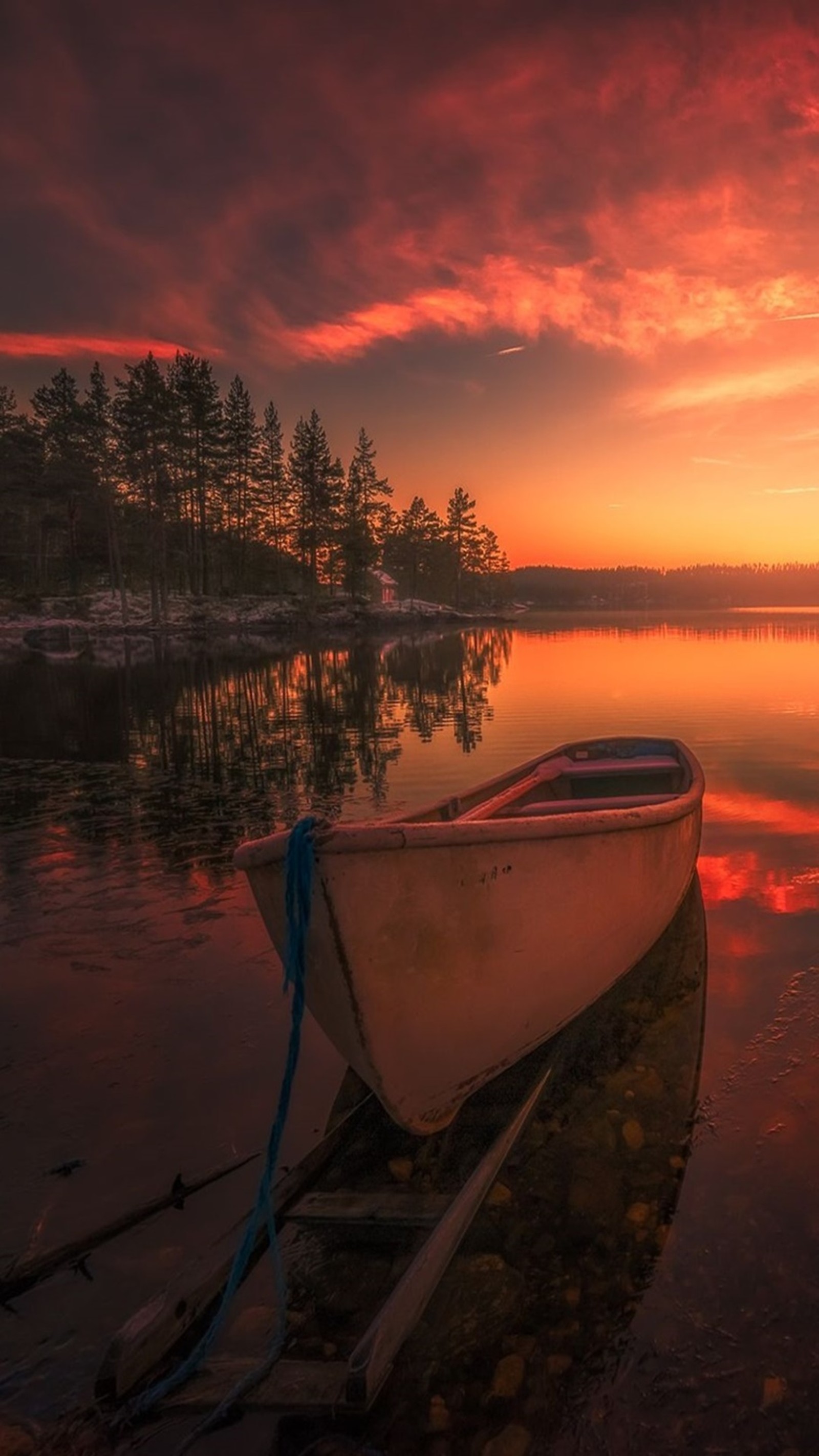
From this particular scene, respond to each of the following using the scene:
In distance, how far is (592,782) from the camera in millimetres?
10281

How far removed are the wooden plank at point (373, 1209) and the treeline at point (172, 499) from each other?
2413 inches

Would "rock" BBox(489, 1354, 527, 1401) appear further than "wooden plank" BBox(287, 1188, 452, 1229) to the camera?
No

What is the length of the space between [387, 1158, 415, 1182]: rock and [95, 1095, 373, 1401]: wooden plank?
67cm

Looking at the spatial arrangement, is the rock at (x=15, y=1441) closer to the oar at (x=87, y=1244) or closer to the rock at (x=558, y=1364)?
the oar at (x=87, y=1244)

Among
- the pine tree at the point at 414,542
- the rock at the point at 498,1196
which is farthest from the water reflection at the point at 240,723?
the pine tree at the point at 414,542

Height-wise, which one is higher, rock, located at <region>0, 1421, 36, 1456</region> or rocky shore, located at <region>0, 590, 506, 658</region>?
rocky shore, located at <region>0, 590, 506, 658</region>

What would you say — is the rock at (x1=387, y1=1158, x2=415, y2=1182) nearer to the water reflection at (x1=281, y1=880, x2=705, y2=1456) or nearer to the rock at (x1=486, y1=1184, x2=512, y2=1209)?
the water reflection at (x1=281, y1=880, x2=705, y2=1456)

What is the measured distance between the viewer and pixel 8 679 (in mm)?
33469

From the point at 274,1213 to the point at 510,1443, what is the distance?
58.1 inches

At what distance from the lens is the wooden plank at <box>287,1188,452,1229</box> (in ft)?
12.4

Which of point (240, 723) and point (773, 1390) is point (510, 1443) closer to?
point (773, 1390)

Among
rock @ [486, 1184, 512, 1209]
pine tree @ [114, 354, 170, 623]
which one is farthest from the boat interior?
pine tree @ [114, 354, 170, 623]

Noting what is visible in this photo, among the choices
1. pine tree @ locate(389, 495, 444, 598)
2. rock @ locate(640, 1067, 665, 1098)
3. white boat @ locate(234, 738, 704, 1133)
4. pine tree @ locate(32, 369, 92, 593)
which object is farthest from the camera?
pine tree @ locate(389, 495, 444, 598)

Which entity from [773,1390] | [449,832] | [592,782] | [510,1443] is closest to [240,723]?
[592,782]
